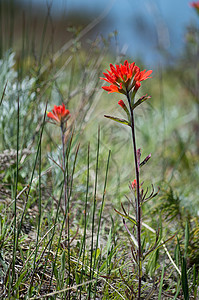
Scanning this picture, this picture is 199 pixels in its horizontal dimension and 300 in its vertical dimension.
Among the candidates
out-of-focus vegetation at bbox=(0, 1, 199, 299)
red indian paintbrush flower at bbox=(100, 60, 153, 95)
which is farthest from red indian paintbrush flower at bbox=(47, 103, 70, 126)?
red indian paintbrush flower at bbox=(100, 60, 153, 95)

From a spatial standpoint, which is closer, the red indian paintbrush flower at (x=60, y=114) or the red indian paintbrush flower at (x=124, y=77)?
the red indian paintbrush flower at (x=124, y=77)

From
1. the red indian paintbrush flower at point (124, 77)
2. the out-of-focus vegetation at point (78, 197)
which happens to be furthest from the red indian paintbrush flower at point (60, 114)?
the red indian paintbrush flower at point (124, 77)

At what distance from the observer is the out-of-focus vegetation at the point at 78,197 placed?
96 centimetres

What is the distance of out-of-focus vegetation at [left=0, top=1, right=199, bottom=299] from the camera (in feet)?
3.14

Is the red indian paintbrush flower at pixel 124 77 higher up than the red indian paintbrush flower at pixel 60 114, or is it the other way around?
the red indian paintbrush flower at pixel 60 114

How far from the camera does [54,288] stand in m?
1.00

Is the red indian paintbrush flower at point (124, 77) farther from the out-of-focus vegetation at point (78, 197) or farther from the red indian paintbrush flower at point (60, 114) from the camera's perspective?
the red indian paintbrush flower at point (60, 114)

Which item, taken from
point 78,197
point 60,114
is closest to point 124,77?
point 60,114

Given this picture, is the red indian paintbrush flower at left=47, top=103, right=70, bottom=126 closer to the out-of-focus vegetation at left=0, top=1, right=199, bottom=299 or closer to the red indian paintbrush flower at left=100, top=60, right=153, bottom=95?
the out-of-focus vegetation at left=0, top=1, right=199, bottom=299

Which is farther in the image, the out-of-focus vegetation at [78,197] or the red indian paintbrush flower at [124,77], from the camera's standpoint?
the out-of-focus vegetation at [78,197]

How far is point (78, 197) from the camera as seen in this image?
1.57 m

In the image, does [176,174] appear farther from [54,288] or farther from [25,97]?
[54,288]

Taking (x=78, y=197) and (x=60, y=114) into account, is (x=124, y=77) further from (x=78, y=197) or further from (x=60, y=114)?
(x=78, y=197)

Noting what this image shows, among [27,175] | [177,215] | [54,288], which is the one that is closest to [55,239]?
[54,288]
